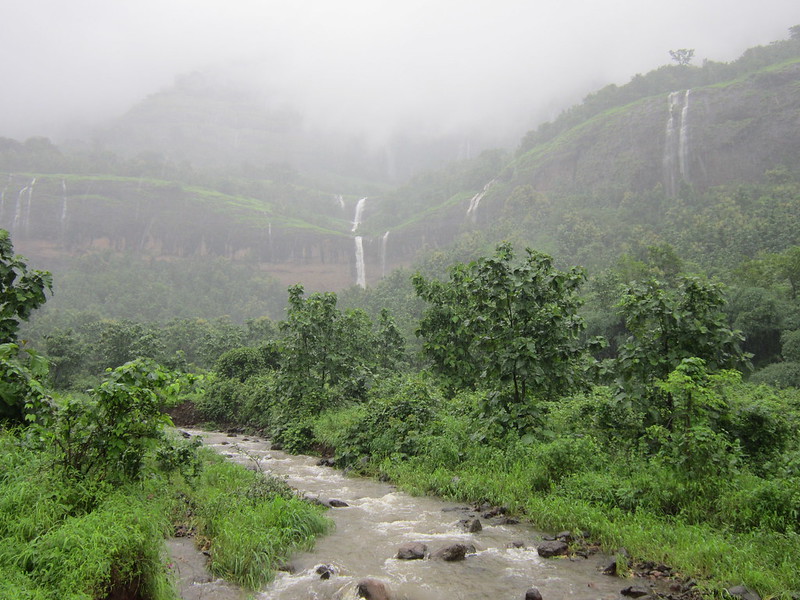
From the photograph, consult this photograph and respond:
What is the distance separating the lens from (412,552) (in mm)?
5953

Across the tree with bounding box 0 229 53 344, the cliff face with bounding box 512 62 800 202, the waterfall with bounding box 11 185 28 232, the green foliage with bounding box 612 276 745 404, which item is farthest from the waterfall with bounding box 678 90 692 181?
the waterfall with bounding box 11 185 28 232

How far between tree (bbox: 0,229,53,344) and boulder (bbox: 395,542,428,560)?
236 inches

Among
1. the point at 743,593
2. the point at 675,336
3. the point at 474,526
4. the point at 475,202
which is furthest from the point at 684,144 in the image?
the point at 743,593

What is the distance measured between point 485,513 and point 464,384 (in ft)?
22.4

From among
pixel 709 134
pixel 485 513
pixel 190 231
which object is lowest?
pixel 485 513

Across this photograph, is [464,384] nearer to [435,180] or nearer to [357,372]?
[357,372]

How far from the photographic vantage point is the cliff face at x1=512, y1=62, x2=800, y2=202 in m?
65.8

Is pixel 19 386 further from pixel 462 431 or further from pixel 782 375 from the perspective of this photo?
pixel 782 375

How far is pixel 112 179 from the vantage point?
106500 mm

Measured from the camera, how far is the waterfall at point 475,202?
92.4 meters


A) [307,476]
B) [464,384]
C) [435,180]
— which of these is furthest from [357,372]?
[435,180]

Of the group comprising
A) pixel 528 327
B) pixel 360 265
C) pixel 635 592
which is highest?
pixel 360 265

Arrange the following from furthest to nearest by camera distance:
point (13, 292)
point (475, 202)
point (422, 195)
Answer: point (422, 195)
point (475, 202)
point (13, 292)

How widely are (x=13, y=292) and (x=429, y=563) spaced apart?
672 cm
